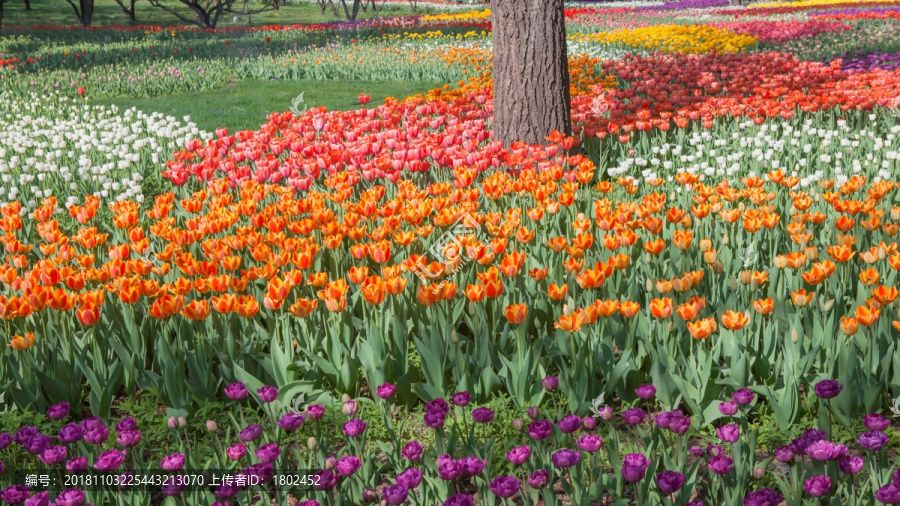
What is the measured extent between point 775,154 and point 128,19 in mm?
32517

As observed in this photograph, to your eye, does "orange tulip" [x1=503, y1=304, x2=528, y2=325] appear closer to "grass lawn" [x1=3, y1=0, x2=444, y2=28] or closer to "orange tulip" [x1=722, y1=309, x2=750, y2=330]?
"orange tulip" [x1=722, y1=309, x2=750, y2=330]

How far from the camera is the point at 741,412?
2.53m

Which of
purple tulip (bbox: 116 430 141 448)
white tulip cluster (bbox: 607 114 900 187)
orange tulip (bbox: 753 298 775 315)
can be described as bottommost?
purple tulip (bbox: 116 430 141 448)

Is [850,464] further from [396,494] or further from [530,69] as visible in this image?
[530,69]

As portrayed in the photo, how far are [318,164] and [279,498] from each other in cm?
359

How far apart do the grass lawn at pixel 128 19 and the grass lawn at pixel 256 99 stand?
18.4 m

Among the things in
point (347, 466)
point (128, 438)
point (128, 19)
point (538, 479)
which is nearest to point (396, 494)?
point (347, 466)

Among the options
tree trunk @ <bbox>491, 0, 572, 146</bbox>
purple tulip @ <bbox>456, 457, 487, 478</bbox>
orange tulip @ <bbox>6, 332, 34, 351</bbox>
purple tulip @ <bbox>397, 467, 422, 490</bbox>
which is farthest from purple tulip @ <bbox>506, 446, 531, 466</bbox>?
tree trunk @ <bbox>491, 0, 572, 146</bbox>

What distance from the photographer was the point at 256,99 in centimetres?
1204

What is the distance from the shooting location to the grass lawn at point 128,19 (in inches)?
1247

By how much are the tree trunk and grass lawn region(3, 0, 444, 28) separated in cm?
2597

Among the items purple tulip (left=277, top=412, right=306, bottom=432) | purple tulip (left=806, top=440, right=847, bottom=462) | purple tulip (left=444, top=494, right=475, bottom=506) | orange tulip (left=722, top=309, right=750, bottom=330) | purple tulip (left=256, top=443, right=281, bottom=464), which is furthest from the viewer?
orange tulip (left=722, top=309, right=750, bottom=330)

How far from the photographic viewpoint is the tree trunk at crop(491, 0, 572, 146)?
253 inches

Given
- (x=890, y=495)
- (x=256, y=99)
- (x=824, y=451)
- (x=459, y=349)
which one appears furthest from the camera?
(x=256, y=99)
